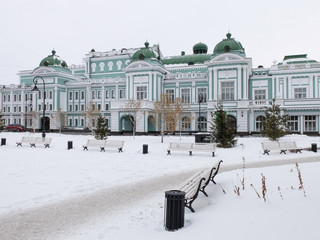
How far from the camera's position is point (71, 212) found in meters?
6.53

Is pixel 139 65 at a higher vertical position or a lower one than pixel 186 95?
higher

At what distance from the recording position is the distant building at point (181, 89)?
3691cm

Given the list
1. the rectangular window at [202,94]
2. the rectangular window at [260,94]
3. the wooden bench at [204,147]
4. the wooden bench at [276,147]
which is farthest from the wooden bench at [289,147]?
the rectangular window at [202,94]

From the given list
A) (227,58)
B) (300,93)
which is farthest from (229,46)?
(300,93)

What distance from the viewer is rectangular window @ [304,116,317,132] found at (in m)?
34.9

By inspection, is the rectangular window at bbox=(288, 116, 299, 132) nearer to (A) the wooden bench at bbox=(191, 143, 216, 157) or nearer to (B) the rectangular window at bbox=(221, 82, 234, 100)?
(B) the rectangular window at bbox=(221, 82, 234, 100)

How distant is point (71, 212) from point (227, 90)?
117 ft

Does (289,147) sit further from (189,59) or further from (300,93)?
(189,59)

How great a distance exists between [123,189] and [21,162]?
25.9ft

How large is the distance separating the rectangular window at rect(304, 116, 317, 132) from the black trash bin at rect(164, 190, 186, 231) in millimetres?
35184

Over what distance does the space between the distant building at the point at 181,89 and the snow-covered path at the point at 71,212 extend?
829 inches

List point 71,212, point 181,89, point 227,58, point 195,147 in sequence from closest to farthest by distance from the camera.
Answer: point 71,212, point 195,147, point 227,58, point 181,89

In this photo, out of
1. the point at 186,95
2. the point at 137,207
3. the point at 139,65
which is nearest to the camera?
the point at 137,207

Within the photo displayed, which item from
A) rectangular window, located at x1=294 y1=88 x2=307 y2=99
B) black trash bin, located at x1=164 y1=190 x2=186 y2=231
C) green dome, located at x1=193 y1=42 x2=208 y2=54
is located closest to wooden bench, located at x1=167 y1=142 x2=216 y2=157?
black trash bin, located at x1=164 y1=190 x2=186 y2=231
